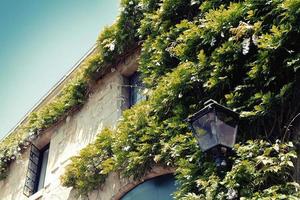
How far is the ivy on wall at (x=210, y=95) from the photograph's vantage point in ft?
15.3

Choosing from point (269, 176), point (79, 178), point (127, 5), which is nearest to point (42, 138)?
point (79, 178)

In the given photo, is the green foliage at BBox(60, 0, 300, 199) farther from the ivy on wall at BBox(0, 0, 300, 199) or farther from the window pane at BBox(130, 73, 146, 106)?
the window pane at BBox(130, 73, 146, 106)

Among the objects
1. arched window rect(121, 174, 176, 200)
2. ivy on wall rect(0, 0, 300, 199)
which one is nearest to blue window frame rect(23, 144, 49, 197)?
ivy on wall rect(0, 0, 300, 199)

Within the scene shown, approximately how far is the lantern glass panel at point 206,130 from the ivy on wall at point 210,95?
1.62 ft

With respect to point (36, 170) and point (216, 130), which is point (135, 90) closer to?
point (36, 170)

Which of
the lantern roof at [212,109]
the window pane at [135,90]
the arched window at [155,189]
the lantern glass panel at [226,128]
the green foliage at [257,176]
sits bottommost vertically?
the green foliage at [257,176]

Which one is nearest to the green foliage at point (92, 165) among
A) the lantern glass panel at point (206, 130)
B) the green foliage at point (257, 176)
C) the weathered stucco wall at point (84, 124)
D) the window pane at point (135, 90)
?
the weathered stucco wall at point (84, 124)

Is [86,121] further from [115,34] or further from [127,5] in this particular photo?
[127,5]

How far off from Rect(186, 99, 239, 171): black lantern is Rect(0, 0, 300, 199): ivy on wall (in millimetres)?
387

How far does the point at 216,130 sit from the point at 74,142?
481 cm

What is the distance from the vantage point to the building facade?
7.85 meters

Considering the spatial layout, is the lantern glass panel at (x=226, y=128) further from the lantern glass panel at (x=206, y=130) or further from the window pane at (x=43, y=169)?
the window pane at (x=43, y=169)

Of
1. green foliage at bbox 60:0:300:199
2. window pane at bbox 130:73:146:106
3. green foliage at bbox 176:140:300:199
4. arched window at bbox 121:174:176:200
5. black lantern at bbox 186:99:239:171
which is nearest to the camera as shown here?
black lantern at bbox 186:99:239:171

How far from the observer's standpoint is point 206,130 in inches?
171
